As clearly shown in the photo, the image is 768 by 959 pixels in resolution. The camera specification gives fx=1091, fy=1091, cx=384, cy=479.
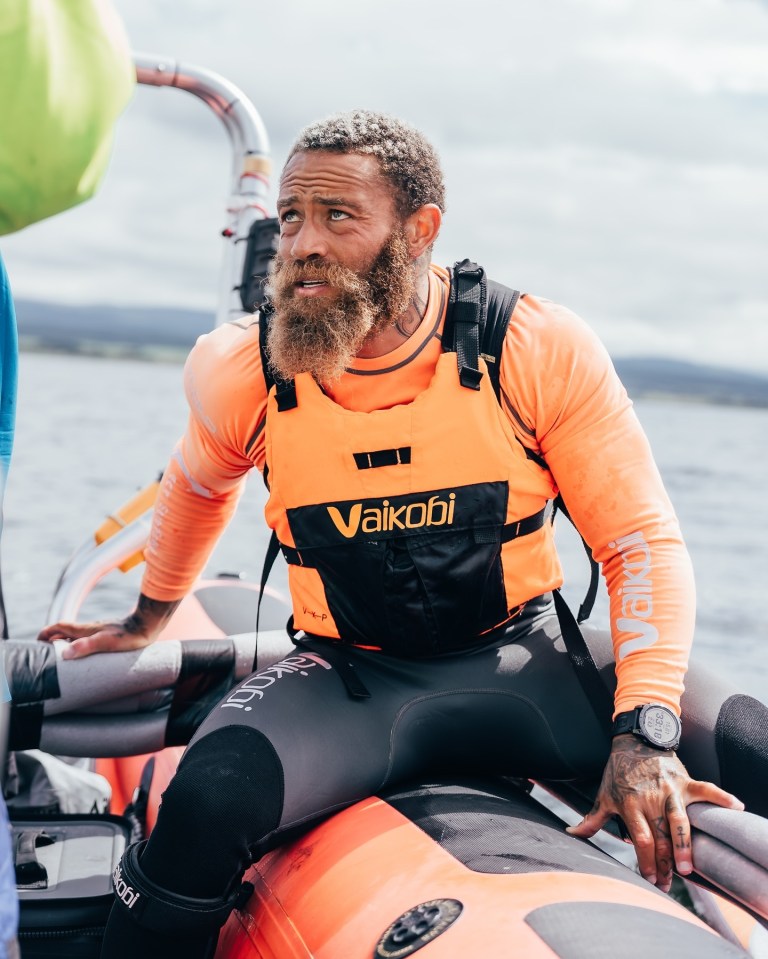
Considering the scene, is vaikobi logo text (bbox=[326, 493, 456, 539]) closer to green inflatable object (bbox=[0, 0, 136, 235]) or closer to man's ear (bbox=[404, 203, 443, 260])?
man's ear (bbox=[404, 203, 443, 260])

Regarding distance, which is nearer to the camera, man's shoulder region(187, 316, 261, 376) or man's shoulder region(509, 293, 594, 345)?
man's shoulder region(509, 293, 594, 345)

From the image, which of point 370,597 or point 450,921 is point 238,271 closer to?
point 370,597

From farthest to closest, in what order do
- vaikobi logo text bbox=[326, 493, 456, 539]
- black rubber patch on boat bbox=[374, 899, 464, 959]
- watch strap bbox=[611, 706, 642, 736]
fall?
vaikobi logo text bbox=[326, 493, 456, 539], watch strap bbox=[611, 706, 642, 736], black rubber patch on boat bbox=[374, 899, 464, 959]

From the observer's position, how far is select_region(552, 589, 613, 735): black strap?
2.23 meters

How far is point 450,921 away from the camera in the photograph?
162 cm

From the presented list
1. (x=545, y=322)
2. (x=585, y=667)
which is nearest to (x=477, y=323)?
(x=545, y=322)

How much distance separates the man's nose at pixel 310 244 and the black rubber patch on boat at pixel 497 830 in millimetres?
1109

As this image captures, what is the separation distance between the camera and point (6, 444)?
1415mm

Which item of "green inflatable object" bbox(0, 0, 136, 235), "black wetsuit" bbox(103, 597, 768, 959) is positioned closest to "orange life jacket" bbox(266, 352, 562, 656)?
"black wetsuit" bbox(103, 597, 768, 959)

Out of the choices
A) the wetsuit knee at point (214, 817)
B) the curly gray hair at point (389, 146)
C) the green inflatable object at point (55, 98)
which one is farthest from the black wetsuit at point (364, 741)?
the green inflatable object at point (55, 98)

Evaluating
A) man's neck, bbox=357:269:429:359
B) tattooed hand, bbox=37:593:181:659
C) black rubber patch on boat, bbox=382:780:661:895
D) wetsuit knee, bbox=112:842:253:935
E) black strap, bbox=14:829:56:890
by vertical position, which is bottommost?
black strap, bbox=14:829:56:890

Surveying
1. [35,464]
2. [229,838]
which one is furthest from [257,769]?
[35,464]

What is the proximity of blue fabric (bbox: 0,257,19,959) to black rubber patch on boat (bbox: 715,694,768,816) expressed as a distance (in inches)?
53.2

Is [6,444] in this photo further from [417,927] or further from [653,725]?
[653,725]
